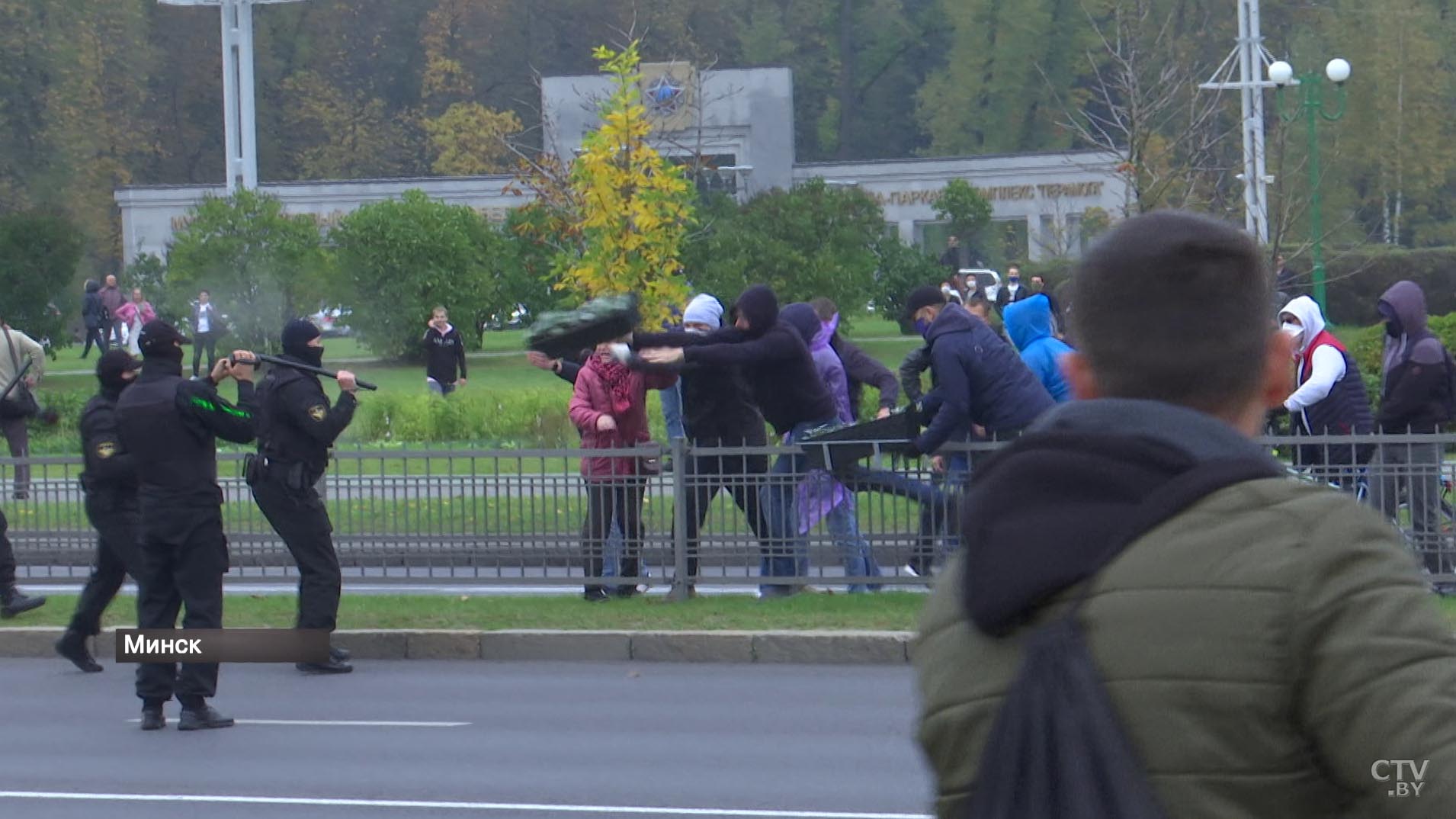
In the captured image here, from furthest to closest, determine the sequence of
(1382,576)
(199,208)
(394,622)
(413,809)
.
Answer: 1. (199,208)
2. (394,622)
3. (413,809)
4. (1382,576)

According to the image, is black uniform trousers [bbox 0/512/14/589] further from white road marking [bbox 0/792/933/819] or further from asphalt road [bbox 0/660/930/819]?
white road marking [bbox 0/792/933/819]

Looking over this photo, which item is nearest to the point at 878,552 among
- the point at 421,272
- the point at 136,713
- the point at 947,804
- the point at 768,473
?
the point at 768,473

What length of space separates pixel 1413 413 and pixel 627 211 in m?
16.0

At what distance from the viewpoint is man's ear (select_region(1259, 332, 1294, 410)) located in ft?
7.15

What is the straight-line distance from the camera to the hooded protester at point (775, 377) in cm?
1173

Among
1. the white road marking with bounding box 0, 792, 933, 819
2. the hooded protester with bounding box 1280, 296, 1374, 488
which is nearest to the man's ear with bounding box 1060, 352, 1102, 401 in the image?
the white road marking with bounding box 0, 792, 933, 819

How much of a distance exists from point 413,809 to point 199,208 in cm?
3263

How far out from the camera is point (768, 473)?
40.0 feet

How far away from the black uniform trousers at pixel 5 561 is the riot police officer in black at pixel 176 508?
11.3ft

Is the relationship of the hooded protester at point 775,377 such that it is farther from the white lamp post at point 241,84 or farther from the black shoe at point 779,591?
the white lamp post at point 241,84

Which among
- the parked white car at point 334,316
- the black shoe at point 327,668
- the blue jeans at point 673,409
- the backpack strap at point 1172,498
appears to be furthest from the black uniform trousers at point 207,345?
the backpack strap at point 1172,498

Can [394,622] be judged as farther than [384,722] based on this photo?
Yes

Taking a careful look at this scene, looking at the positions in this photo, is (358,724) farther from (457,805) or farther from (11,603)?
(11,603)

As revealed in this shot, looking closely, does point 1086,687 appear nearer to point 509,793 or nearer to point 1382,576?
point 1382,576
